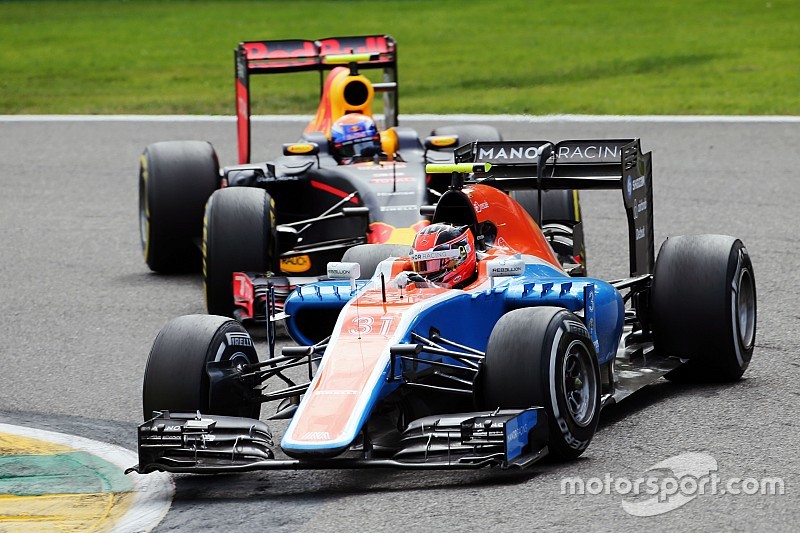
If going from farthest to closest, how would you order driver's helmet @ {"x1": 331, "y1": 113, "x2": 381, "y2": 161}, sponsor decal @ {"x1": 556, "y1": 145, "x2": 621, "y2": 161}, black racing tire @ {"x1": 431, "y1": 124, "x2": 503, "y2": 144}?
black racing tire @ {"x1": 431, "y1": 124, "x2": 503, "y2": 144}
driver's helmet @ {"x1": 331, "y1": 113, "x2": 381, "y2": 161}
sponsor decal @ {"x1": 556, "y1": 145, "x2": 621, "y2": 161}

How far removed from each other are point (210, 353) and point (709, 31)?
23.5 meters

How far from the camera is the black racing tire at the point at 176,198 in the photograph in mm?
13453

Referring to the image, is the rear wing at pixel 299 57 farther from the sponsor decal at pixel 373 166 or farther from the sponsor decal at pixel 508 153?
the sponsor decal at pixel 508 153

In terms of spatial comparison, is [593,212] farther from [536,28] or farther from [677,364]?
[536,28]

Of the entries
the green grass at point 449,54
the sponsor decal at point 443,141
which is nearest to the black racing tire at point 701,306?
the sponsor decal at point 443,141

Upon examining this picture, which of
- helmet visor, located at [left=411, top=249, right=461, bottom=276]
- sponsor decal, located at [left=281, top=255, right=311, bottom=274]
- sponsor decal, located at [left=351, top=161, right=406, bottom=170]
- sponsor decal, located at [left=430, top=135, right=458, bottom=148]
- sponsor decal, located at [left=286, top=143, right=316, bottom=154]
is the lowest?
sponsor decal, located at [left=281, top=255, right=311, bottom=274]

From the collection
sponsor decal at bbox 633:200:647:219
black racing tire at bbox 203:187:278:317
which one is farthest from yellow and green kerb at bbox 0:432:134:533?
sponsor decal at bbox 633:200:647:219

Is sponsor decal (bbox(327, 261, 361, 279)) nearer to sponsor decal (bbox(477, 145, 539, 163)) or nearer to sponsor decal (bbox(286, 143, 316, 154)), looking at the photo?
sponsor decal (bbox(477, 145, 539, 163))

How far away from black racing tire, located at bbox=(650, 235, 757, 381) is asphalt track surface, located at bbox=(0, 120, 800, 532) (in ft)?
0.58

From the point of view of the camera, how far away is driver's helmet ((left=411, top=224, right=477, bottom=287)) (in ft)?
27.6

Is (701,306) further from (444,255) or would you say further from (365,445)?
(365,445)

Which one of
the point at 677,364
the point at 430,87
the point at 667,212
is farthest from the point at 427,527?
the point at 430,87

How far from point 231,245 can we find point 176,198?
83.8 inches

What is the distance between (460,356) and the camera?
25.0 ft
